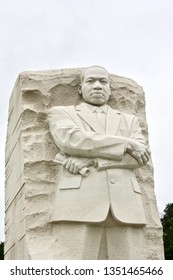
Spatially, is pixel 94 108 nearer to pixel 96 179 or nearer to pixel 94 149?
pixel 94 149

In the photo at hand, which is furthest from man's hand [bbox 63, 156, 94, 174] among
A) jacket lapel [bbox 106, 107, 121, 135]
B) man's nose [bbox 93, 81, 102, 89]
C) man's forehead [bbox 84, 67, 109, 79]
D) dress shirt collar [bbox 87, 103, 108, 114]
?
man's forehead [bbox 84, 67, 109, 79]

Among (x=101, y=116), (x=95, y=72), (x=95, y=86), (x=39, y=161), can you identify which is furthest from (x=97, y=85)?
(x=39, y=161)

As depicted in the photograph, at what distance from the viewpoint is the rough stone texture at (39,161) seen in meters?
5.71

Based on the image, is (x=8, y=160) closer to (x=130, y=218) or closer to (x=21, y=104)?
(x=21, y=104)

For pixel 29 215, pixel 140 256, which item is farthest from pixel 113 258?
pixel 29 215

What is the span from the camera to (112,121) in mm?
5992

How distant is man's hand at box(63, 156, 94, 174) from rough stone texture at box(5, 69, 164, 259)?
307 millimetres

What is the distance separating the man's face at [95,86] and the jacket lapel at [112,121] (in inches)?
7.1

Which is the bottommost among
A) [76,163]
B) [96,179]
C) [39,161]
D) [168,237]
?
[96,179]

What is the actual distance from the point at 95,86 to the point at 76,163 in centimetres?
103

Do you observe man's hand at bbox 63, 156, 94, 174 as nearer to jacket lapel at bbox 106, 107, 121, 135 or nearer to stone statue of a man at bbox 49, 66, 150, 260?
stone statue of a man at bbox 49, 66, 150, 260

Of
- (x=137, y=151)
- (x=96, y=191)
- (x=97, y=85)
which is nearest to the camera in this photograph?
(x=96, y=191)

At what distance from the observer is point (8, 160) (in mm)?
7102

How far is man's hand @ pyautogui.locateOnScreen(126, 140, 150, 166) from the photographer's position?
5.72 meters
